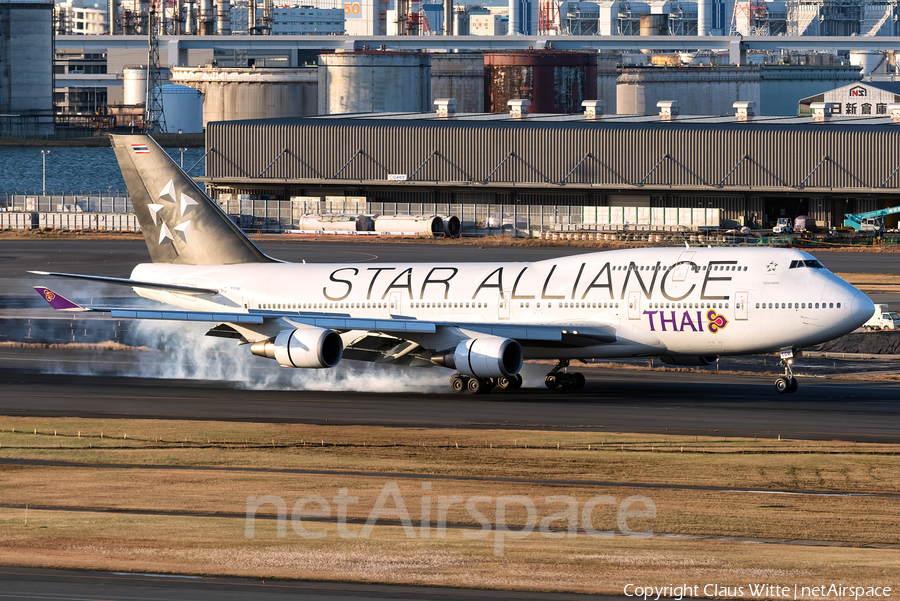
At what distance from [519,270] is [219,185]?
97482 mm

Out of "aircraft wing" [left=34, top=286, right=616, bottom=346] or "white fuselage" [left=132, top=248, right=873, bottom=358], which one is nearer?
"white fuselage" [left=132, top=248, right=873, bottom=358]

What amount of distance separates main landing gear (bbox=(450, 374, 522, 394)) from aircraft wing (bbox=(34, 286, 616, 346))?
2666 millimetres

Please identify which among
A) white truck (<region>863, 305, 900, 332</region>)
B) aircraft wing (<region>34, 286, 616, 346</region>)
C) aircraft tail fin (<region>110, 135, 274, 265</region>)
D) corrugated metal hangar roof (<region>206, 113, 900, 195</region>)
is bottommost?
white truck (<region>863, 305, 900, 332</region>)

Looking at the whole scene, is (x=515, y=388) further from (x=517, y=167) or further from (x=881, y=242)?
(x=517, y=167)

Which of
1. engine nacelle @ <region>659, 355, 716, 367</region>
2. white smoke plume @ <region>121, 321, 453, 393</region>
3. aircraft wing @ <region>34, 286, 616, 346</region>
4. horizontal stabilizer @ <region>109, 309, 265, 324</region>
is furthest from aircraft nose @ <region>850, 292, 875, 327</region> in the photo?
horizontal stabilizer @ <region>109, 309, 265, 324</region>

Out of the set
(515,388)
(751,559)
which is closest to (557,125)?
(515,388)

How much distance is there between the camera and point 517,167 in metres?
135

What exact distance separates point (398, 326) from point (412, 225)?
2928 inches

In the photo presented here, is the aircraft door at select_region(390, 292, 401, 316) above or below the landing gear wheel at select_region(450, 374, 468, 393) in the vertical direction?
above

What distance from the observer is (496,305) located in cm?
5284

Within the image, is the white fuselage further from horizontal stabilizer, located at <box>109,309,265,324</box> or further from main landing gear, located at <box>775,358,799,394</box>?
horizontal stabilizer, located at <box>109,309,265,324</box>

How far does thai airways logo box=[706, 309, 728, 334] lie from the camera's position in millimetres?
49156

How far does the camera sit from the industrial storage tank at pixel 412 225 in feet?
407

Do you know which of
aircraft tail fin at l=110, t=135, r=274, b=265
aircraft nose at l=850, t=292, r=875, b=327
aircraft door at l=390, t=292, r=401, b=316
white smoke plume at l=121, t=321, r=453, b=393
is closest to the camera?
aircraft nose at l=850, t=292, r=875, b=327
